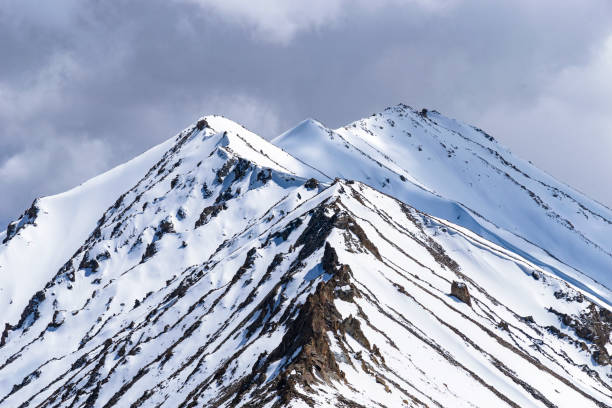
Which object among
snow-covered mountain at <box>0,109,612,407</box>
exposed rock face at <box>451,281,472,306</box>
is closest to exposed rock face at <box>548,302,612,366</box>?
snow-covered mountain at <box>0,109,612,407</box>

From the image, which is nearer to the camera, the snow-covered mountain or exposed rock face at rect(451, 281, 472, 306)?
the snow-covered mountain

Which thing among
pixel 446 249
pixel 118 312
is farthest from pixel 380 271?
pixel 118 312

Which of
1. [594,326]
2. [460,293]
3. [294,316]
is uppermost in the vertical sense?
[460,293]

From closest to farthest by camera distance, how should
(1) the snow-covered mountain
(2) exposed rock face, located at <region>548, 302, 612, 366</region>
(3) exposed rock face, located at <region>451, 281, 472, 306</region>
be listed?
(1) the snow-covered mountain → (3) exposed rock face, located at <region>451, 281, 472, 306</region> → (2) exposed rock face, located at <region>548, 302, 612, 366</region>

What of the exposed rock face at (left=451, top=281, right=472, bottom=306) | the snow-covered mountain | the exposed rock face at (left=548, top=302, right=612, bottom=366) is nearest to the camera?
the snow-covered mountain

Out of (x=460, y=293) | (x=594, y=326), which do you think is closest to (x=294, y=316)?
(x=460, y=293)

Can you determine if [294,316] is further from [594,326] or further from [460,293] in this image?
[594,326]

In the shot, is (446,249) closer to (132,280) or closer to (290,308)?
(132,280)

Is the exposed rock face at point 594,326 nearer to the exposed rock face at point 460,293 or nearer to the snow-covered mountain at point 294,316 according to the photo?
the snow-covered mountain at point 294,316

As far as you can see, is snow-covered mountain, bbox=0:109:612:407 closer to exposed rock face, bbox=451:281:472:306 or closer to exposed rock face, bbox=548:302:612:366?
exposed rock face, bbox=451:281:472:306

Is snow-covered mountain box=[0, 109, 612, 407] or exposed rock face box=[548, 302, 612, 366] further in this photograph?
exposed rock face box=[548, 302, 612, 366]

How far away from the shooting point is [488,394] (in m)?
86.8

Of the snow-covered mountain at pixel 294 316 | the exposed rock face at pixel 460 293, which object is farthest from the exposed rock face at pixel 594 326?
the exposed rock face at pixel 460 293

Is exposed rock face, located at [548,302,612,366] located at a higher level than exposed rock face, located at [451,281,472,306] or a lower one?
lower
